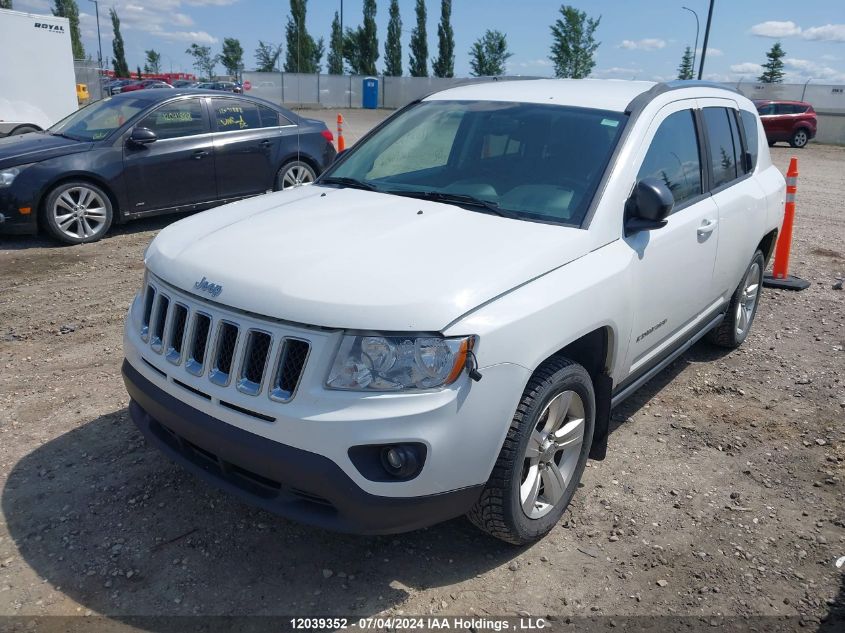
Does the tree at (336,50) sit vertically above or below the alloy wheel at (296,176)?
above

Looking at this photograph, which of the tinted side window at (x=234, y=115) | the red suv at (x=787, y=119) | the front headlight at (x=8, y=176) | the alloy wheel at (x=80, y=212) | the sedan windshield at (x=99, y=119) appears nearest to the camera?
the front headlight at (x=8, y=176)

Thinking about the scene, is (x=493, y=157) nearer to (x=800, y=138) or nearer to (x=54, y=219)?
(x=54, y=219)

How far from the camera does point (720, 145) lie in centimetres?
458

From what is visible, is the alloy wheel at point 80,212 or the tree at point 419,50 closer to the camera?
the alloy wheel at point 80,212

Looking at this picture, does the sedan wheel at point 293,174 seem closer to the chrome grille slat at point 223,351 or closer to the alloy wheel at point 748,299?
the alloy wheel at point 748,299

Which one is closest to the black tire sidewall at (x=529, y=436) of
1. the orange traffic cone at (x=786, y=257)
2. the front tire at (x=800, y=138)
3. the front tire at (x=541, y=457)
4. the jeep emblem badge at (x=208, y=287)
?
the front tire at (x=541, y=457)

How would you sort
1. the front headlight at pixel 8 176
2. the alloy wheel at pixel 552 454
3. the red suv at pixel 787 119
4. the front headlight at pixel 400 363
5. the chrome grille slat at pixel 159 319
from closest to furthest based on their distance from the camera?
the front headlight at pixel 400 363 → the alloy wheel at pixel 552 454 → the chrome grille slat at pixel 159 319 → the front headlight at pixel 8 176 → the red suv at pixel 787 119

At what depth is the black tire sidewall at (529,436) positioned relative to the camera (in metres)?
2.74

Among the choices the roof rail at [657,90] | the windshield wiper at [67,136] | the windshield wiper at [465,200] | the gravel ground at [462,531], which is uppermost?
the roof rail at [657,90]

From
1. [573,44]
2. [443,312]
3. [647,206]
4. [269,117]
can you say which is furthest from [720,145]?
[573,44]

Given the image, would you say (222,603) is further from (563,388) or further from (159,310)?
(563,388)

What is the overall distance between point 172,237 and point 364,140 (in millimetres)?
1620

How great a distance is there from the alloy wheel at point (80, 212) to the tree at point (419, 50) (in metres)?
62.7

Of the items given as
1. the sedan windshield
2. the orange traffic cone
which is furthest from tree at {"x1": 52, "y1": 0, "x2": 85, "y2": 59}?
the orange traffic cone
